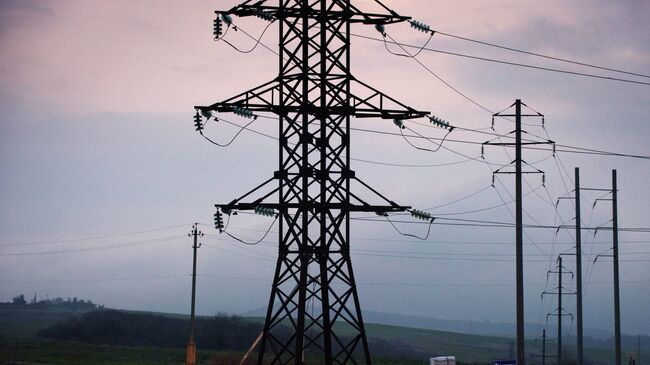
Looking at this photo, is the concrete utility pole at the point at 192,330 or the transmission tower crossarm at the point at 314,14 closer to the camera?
the transmission tower crossarm at the point at 314,14

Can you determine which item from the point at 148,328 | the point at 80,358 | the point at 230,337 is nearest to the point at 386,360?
the point at 80,358

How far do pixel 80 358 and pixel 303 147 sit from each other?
60.0 metres

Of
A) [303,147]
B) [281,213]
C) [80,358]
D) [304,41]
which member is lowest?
[80,358]

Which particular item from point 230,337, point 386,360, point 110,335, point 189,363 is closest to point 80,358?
point 189,363

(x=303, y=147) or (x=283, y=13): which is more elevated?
(x=283, y=13)

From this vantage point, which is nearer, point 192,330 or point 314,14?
point 314,14

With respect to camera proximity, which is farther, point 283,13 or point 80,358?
point 80,358

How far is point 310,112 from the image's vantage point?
4275cm

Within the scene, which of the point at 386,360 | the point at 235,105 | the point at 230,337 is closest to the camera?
the point at 235,105

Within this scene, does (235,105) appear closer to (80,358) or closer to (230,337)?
(80,358)

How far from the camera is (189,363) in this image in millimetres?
78938

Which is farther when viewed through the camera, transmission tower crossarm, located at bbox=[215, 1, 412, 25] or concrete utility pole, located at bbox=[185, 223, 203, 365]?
concrete utility pole, located at bbox=[185, 223, 203, 365]

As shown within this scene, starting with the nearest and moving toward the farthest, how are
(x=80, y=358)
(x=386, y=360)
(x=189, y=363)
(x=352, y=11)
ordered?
1. (x=352, y=11)
2. (x=189, y=363)
3. (x=80, y=358)
4. (x=386, y=360)

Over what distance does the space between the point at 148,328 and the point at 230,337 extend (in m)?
19.3
